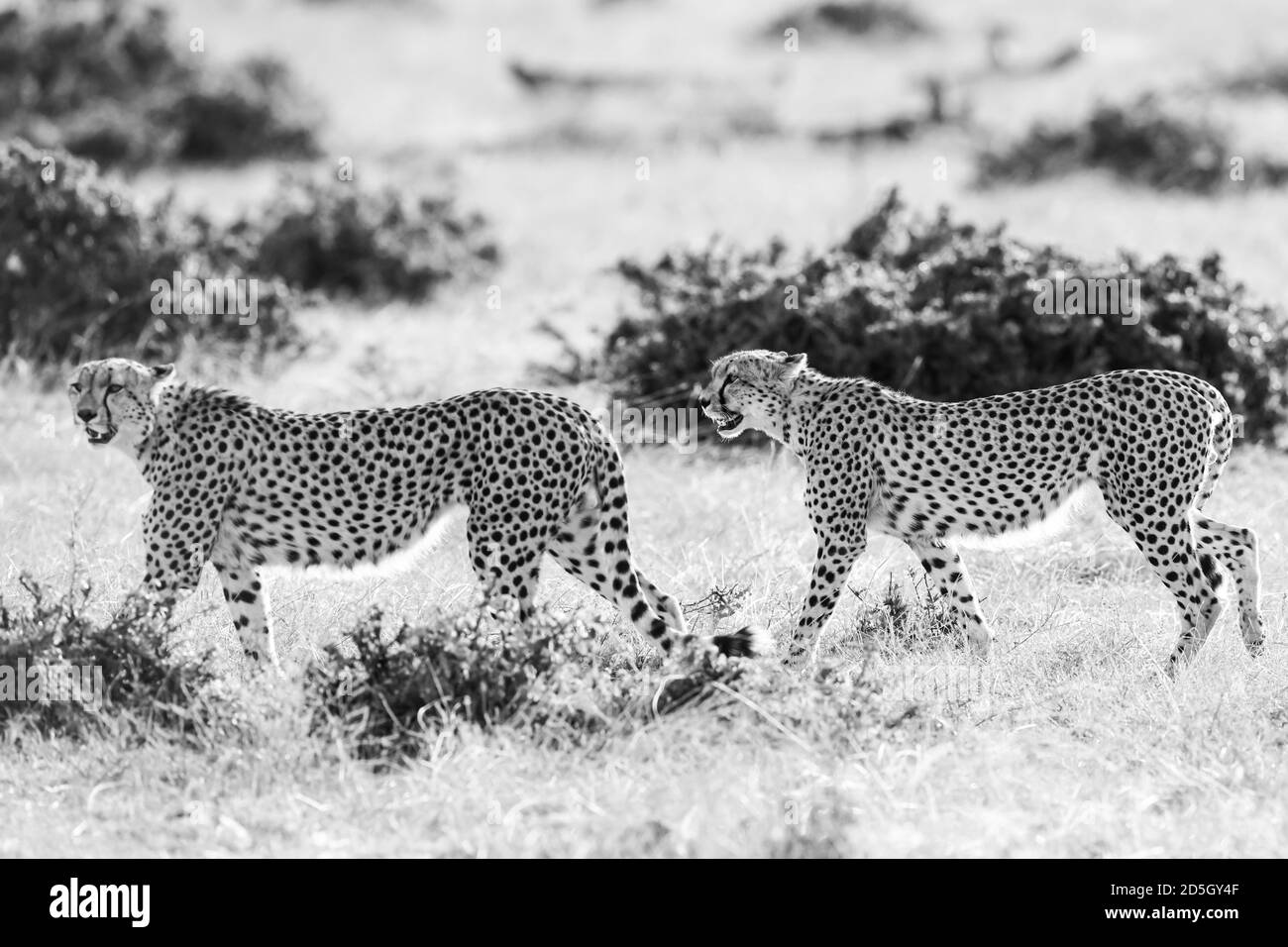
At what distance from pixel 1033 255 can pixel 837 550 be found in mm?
4336

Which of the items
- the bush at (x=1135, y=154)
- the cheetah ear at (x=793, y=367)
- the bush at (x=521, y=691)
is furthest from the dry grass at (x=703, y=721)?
the bush at (x=1135, y=154)

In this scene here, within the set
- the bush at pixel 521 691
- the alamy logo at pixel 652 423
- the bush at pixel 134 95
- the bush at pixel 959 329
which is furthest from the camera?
the bush at pixel 134 95

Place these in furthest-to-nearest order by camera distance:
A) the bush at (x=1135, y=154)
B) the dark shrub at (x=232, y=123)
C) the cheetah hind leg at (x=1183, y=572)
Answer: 1. the dark shrub at (x=232, y=123)
2. the bush at (x=1135, y=154)
3. the cheetah hind leg at (x=1183, y=572)

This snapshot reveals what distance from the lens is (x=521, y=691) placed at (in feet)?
18.7

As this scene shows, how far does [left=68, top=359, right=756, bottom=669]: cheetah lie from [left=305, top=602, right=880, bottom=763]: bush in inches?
11.7

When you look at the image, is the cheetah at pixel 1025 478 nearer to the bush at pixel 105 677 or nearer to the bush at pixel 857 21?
the bush at pixel 105 677

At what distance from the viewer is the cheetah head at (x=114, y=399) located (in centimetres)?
628

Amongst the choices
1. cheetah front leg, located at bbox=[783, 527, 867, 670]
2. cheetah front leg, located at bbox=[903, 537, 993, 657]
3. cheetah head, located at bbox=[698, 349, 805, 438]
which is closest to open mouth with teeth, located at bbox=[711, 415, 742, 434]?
cheetah head, located at bbox=[698, 349, 805, 438]

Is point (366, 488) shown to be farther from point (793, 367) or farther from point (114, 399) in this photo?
point (793, 367)
